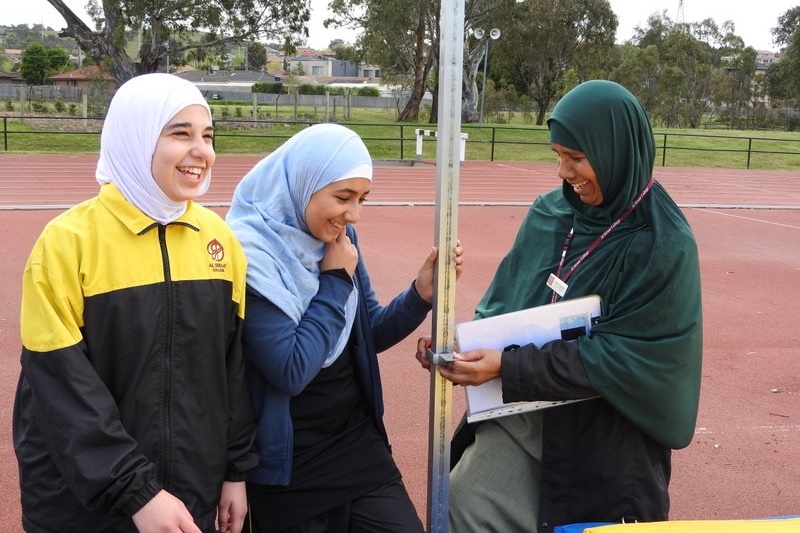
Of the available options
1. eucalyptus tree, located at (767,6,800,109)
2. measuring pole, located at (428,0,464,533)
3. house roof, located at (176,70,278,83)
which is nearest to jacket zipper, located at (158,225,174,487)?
measuring pole, located at (428,0,464,533)

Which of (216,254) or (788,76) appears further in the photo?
(788,76)

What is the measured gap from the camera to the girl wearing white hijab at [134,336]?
5.85 ft

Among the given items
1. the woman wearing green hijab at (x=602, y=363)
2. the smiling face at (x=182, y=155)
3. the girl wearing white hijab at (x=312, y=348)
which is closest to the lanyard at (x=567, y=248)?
the woman wearing green hijab at (x=602, y=363)

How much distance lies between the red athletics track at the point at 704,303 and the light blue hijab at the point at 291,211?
1.99 meters

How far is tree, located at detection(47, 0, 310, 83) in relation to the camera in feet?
94.0

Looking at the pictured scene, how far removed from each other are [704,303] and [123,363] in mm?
6221

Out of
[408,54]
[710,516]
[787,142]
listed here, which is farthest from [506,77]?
[710,516]

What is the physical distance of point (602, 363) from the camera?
2.21 metres

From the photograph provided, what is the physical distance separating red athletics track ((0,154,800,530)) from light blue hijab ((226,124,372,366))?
199 centimetres

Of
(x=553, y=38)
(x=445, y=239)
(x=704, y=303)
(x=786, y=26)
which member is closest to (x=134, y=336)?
(x=445, y=239)

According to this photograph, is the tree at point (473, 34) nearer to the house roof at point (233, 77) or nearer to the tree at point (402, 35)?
the tree at point (402, 35)

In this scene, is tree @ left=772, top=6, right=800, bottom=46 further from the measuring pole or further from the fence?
the measuring pole

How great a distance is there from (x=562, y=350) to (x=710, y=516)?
196cm

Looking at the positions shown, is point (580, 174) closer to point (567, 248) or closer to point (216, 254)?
point (567, 248)
